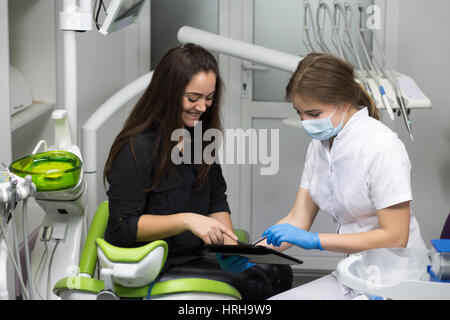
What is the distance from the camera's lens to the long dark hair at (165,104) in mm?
1915

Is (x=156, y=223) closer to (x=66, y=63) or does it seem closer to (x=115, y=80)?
(x=66, y=63)

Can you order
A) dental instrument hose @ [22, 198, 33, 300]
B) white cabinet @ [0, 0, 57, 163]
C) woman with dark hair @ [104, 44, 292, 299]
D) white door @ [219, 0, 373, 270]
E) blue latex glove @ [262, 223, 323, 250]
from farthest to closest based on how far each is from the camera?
white door @ [219, 0, 373, 270] < white cabinet @ [0, 0, 57, 163] < woman with dark hair @ [104, 44, 292, 299] < blue latex glove @ [262, 223, 323, 250] < dental instrument hose @ [22, 198, 33, 300]

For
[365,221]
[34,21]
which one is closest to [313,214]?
[365,221]

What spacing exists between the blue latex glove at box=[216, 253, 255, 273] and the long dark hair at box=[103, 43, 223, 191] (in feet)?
0.92

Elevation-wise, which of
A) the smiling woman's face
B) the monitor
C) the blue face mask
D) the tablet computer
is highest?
the monitor

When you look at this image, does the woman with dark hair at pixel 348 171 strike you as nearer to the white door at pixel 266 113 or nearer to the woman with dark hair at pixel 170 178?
the woman with dark hair at pixel 170 178

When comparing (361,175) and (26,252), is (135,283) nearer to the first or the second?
(26,252)

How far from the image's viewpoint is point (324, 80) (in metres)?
1.80

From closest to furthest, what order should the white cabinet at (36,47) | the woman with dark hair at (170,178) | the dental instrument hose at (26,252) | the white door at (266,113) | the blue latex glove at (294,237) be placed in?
the dental instrument hose at (26,252) < the blue latex glove at (294,237) < the woman with dark hair at (170,178) < the white cabinet at (36,47) < the white door at (266,113)

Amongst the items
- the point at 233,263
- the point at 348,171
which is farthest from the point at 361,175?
the point at 233,263

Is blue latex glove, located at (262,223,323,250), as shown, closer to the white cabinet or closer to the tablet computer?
the tablet computer

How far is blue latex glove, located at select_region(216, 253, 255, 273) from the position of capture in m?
1.91

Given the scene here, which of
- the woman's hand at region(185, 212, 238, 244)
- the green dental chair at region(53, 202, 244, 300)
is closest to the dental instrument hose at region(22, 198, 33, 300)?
the green dental chair at region(53, 202, 244, 300)

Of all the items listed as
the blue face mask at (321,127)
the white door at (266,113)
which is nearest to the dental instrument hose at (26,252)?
the blue face mask at (321,127)
